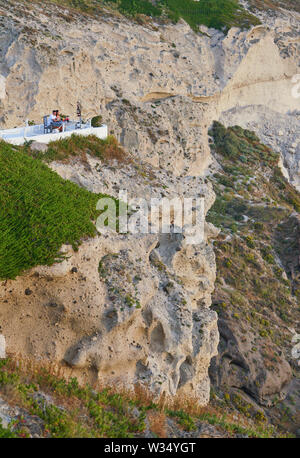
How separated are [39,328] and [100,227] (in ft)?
10.9

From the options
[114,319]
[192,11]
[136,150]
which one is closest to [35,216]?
[114,319]

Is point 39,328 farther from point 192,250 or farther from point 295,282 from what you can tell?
point 295,282

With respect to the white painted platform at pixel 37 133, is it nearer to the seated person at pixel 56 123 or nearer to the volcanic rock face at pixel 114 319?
the seated person at pixel 56 123

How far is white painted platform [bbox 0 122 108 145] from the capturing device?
17.7 m

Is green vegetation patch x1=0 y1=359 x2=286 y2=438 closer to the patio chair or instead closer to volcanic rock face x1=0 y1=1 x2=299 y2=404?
volcanic rock face x1=0 y1=1 x2=299 y2=404

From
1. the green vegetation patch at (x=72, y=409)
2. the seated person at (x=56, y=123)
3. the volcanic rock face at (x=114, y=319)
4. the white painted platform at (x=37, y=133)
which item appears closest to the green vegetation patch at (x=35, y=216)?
the volcanic rock face at (x=114, y=319)

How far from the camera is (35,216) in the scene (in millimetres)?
11547

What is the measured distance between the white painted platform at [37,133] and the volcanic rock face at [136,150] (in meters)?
1.78

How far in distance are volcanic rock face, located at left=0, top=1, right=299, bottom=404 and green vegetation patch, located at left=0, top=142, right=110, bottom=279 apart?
45 cm

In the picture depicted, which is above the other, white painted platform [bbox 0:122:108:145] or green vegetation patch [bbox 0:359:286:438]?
white painted platform [bbox 0:122:108:145]

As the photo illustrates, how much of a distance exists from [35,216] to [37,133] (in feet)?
28.4

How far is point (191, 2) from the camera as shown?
46.7m

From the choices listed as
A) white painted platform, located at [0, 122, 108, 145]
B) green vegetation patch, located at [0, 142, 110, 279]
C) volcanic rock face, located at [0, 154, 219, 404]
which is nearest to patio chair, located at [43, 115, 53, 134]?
white painted platform, located at [0, 122, 108, 145]

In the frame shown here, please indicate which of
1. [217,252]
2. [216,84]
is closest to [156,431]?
[217,252]
